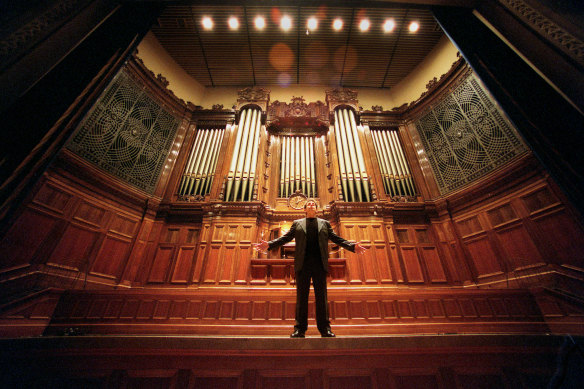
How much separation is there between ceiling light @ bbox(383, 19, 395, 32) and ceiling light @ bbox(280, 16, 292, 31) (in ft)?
10.3

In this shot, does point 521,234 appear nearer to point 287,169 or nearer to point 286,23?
point 287,169

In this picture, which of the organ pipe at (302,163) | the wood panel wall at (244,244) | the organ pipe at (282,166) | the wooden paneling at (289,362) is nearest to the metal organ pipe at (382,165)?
the wood panel wall at (244,244)

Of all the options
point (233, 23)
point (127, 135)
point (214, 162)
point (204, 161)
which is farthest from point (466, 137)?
point (127, 135)

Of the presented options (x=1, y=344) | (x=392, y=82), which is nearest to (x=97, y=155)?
(x=1, y=344)

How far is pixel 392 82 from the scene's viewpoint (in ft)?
29.7

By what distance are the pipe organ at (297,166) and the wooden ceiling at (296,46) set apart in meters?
3.21

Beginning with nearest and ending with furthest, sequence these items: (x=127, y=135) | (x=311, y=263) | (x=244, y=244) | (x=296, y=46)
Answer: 1. (x=311, y=263)
2. (x=244, y=244)
3. (x=127, y=135)
4. (x=296, y=46)

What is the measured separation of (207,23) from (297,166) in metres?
5.61

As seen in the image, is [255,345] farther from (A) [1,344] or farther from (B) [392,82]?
(B) [392,82]

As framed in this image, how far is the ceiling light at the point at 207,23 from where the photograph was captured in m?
7.34

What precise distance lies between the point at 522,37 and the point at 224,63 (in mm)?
8461

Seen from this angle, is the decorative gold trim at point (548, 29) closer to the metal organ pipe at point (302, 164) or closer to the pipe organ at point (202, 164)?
the metal organ pipe at point (302, 164)

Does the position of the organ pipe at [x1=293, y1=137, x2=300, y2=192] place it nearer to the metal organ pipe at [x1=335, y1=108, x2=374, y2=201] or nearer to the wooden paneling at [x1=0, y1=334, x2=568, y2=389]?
the metal organ pipe at [x1=335, y1=108, x2=374, y2=201]

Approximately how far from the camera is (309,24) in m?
7.57
